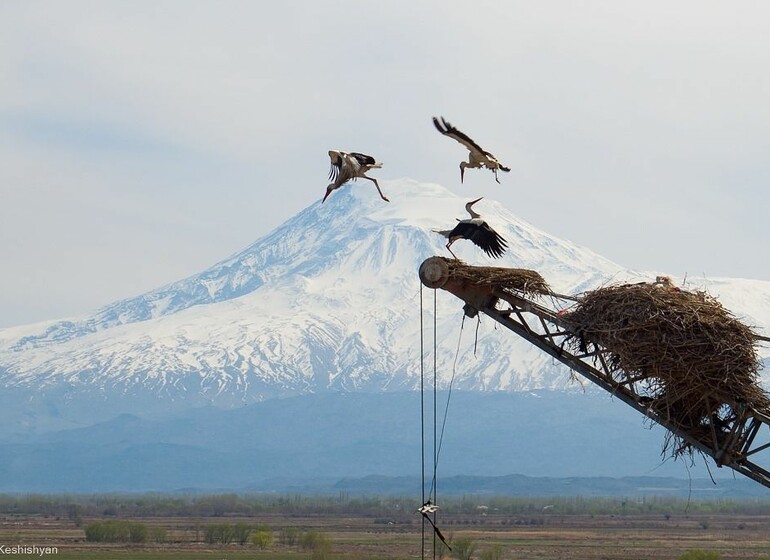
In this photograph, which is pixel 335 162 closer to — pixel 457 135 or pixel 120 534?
pixel 457 135

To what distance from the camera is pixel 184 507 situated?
6083 inches

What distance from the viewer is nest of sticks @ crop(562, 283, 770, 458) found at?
36.9 feet

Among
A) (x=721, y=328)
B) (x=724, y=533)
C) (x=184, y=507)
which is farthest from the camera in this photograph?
(x=184, y=507)

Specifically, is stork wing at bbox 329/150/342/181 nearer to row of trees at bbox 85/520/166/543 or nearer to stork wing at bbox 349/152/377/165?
stork wing at bbox 349/152/377/165

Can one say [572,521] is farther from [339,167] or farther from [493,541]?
[339,167]

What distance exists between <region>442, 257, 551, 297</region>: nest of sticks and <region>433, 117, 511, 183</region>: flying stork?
0.85m

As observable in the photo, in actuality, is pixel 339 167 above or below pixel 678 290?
above

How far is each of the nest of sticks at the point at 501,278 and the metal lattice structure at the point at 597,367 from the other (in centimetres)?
3

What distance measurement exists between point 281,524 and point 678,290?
107 m

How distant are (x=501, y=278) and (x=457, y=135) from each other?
1.25 metres

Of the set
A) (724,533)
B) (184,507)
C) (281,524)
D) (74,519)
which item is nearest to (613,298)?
(724,533)

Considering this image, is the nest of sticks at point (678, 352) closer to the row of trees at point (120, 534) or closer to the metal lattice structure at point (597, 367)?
the metal lattice structure at point (597, 367)

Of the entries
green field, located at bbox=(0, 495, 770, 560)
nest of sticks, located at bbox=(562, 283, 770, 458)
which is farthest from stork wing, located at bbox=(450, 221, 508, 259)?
green field, located at bbox=(0, 495, 770, 560)

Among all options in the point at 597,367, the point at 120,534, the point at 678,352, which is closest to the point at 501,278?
the point at 597,367
